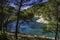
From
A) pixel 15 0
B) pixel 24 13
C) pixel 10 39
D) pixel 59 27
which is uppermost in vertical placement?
pixel 15 0

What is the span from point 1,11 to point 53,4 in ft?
11.8

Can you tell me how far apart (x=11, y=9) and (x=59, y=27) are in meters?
3.40

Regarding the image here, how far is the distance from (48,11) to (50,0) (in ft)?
2.42

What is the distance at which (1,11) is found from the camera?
47.9 feet

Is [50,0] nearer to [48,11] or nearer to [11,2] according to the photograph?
[48,11]

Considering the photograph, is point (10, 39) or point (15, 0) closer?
point (15, 0)

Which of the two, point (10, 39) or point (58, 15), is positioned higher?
point (58, 15)

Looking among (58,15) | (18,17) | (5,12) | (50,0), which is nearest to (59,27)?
(58,15)

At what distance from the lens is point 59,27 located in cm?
1417

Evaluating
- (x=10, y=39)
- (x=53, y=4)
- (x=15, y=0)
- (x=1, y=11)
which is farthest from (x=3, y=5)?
(x=53, y=4)

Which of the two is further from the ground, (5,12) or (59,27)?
(5,12)

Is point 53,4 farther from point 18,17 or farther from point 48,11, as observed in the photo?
point 18,17

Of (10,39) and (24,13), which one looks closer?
(24,13)

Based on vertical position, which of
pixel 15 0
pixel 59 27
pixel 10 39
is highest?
pixel 15 0
